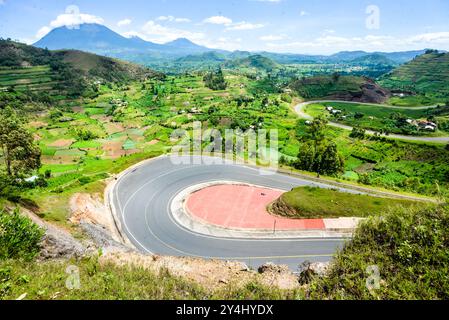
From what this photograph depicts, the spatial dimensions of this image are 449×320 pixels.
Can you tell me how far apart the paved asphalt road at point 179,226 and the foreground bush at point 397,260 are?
273 centimetres

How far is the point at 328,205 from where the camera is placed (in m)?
33.2

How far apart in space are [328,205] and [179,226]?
58.1 feet

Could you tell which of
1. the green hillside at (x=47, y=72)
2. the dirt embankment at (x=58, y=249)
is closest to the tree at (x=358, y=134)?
the dirt embankment at (x=58, y=249)

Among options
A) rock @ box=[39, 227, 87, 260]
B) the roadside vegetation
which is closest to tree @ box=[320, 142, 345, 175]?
the roadside vegetation

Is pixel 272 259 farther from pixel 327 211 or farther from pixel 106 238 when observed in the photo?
→ pixel 106 238

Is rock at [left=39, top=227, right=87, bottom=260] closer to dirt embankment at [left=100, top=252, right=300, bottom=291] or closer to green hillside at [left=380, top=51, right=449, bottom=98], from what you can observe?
dirt embankment at [left=100, top=252, right=300, bottom=291]

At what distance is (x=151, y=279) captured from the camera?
13633 mm

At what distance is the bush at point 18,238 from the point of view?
14.8m

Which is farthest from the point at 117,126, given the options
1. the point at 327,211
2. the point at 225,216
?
the point at 327,211

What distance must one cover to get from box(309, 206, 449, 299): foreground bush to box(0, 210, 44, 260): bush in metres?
15.4

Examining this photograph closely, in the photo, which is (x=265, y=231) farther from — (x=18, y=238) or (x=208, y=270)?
(x=18, y=238)

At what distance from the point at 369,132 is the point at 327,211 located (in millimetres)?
65519

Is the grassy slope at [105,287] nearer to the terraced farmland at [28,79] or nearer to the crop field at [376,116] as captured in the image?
the crop field at [376,116]

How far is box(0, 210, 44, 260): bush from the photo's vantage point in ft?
48.4
